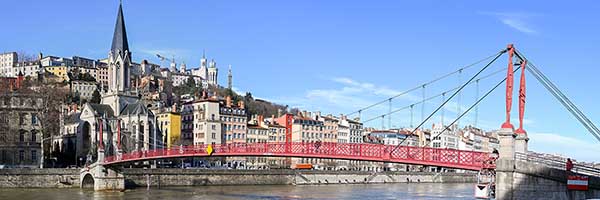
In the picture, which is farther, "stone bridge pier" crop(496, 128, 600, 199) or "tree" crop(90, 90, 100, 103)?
"tree" crop(90, 90, 100, 103)

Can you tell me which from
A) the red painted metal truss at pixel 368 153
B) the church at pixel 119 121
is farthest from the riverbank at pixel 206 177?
the red painted metal truss at pixel 368 153

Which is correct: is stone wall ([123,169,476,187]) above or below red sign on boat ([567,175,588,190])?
below

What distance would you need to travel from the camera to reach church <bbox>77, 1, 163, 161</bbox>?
275 ft

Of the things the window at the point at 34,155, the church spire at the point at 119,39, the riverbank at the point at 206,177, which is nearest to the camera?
the riverbank at the point at 206,177

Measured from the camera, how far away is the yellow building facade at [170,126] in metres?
96.5

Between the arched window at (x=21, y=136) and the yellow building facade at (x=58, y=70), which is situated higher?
the yellow building facade at (x=58, y=70)

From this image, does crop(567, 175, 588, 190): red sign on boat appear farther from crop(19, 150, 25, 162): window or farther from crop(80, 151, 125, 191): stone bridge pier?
crop(19, 150, 25, 162): window

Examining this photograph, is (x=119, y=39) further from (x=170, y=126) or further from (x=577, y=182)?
(x=577, y=182)

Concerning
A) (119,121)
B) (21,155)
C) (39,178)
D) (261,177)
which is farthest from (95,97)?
(39,178)

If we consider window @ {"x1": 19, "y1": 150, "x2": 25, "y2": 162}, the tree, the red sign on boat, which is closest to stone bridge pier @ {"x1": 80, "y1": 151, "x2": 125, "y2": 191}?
window @ {"x1": 19, "y1": 150, "x2": 25, "y2": 162}

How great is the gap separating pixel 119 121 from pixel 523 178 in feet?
198

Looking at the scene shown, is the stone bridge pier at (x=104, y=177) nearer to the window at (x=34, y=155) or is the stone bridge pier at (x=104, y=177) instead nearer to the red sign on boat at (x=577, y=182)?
the window at (x=34, y=155)

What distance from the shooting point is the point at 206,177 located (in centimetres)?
6712

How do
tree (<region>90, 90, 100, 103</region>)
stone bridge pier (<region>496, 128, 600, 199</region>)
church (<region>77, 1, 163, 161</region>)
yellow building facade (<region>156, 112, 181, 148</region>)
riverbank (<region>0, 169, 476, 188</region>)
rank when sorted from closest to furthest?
stone bridge pier (<region>496, 128, 600, 199</region>), riverbank (<region>0, 169, 476, 188</region>), church (<region>77, 1, 163, 161</region>), yellow building facade (<region>156, 112, 181, 148</region>), tree (<region>90, 90, 100, 103</region>)
